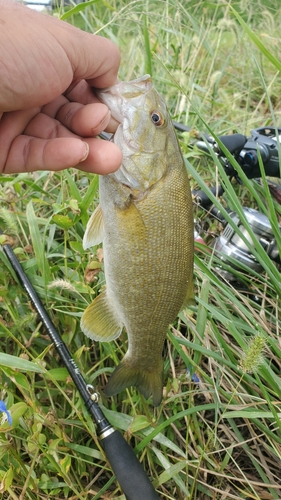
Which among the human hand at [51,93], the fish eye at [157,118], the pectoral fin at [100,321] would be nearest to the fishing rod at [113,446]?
the pectoral fin at [100,321]

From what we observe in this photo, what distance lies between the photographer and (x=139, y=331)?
158cm

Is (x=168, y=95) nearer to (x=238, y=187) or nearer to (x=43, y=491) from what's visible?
(x=238, y=187)

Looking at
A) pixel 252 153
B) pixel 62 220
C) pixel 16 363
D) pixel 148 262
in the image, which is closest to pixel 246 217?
pixel 252 153

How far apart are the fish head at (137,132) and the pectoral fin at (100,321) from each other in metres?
0.45

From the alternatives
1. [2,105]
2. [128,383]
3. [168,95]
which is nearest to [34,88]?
[2,105]

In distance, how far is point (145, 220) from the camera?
1.48 metres

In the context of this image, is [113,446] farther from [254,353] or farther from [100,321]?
[254,353]

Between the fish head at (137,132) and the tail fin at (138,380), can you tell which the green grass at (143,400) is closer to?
the tail fin at (138,380)

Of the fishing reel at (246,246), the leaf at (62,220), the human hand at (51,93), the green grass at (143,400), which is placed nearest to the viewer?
the human hand at (51,93)

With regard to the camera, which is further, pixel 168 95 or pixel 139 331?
pixel 168 95

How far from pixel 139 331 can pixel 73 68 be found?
91 centimetres

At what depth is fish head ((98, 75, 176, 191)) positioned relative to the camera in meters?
1.47

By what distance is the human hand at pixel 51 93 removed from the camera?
4.03ft

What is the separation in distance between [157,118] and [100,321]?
29.6 inches
